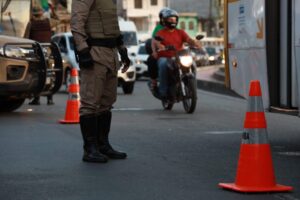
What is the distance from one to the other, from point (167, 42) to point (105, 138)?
21.1 ft

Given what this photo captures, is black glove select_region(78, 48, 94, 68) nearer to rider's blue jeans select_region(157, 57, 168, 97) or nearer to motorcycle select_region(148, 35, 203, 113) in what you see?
motorcycle select_region(148, 35, 203, 113)

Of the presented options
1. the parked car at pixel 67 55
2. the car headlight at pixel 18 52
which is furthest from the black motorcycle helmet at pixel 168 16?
the parked car at pixel 67 55

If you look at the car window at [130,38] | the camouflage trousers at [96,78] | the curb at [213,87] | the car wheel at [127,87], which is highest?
the camouflage trousers at [96,78]

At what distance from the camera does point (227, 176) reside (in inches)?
299

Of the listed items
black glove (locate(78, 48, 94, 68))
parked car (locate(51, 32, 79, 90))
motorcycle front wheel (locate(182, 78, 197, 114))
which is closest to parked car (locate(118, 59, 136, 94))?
parked car (locate(51, 32, 79, 90))

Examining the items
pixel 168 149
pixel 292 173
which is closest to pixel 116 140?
pixel 168 149

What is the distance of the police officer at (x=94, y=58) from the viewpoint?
8383 mm

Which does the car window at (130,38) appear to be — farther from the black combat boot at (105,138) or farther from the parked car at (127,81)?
the black combat boot at (105,138)

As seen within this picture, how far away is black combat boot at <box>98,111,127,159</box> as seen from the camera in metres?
8.67

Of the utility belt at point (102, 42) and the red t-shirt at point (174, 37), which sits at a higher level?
the utility belt at point (102, 42)

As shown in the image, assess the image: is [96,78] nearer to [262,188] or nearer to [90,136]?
[90,136]

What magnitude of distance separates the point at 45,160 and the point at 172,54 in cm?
693

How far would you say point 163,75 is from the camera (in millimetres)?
15258

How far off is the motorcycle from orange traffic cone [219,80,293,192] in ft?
24.9
